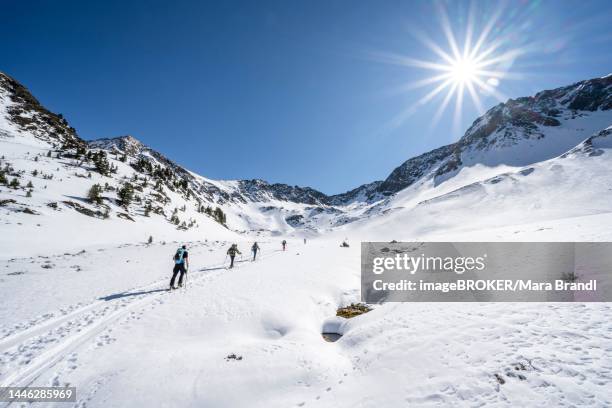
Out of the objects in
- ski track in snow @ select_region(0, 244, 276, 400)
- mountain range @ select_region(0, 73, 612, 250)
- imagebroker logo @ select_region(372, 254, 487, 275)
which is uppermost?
mountain range @ select_region(0, 73, 612, 250)

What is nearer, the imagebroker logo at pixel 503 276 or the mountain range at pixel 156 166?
the imagebroker logo at pixel 503 276

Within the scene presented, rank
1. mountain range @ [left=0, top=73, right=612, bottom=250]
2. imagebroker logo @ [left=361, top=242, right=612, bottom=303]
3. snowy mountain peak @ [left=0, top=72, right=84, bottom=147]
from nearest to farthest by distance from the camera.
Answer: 1. imagebroker logo @ [left=361, top=242, right=612, bottom=303]
2. mountain range @ [left=0, top=73, right=612, bottom=250]
3. snowy mountain peak @ [left=0, top=72, right=84, bottom=147]

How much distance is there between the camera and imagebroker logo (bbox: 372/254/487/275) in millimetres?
16969

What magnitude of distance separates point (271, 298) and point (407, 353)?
312 inches

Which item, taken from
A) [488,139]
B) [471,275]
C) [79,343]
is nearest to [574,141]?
[488,139]

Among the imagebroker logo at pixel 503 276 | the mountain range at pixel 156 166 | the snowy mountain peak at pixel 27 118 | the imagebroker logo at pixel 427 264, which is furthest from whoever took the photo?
the snowy mountain peak at pixel 27 118

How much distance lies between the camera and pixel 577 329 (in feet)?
23.0

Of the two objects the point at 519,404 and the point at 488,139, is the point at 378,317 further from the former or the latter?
the point at 488,139

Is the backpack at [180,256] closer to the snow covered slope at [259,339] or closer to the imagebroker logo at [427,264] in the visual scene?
the snow covered slope at [259,339]

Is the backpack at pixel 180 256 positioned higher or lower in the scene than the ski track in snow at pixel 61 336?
higher

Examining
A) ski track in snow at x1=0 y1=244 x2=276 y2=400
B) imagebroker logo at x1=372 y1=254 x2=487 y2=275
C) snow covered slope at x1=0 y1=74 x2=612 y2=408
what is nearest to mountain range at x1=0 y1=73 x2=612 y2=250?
snow covered slope at x1=0 y1=74 x2=612 y2=408

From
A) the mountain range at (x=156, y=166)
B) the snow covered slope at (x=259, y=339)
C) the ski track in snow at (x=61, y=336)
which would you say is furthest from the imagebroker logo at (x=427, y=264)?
the mountain range at (x=156, y=166)

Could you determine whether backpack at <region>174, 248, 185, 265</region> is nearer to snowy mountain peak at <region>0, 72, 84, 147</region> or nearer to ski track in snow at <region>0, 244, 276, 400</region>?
ski track in snow at <region>0, 244, 276, 400</region>

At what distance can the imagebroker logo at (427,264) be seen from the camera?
17.0 meters
